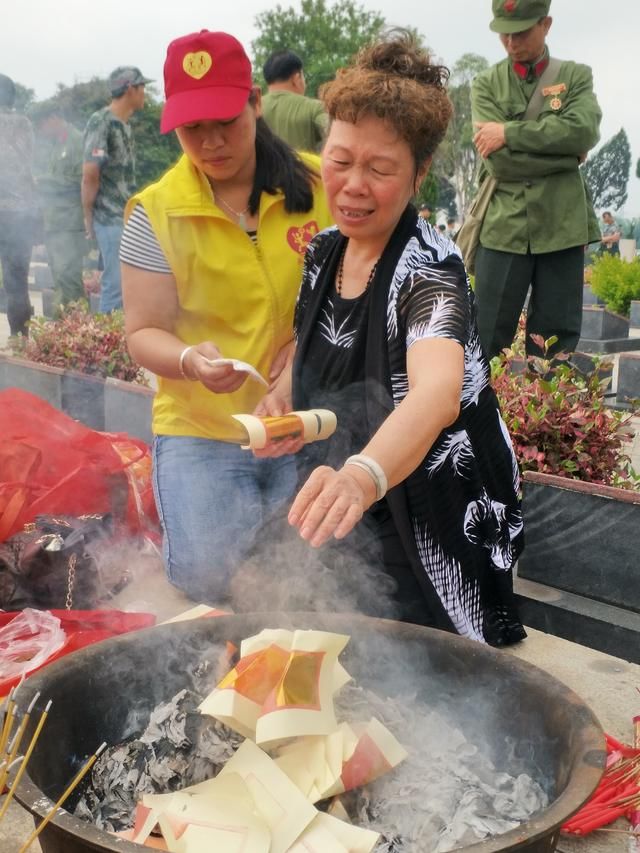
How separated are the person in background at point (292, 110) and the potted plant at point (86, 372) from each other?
1.76 meters

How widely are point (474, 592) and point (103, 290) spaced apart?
6.04 meters

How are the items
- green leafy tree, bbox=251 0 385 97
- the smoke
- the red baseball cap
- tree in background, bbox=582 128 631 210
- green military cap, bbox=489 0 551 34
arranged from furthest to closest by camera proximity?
tree in background, bbox=582 128 631 210 → green leafy tree, bbox=251 0 385 97 → green military cap, bbox=489 0 551 34 → the red baseball cap → the smoke

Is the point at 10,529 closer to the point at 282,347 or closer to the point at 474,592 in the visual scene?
the point at 282,347

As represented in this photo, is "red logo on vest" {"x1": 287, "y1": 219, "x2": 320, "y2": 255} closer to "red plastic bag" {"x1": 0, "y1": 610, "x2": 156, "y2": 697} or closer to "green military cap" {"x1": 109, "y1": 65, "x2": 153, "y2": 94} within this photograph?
"red plastic bag" {"x1": 0, "y1": 610, "x2": 156, "y2": 697}

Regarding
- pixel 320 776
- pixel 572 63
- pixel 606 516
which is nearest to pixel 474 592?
pixel 606 516

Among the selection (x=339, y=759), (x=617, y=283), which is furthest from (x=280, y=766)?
(x=617, y=283)

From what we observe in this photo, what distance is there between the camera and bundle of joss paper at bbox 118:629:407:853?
5.19 feet

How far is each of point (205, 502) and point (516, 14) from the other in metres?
2.94

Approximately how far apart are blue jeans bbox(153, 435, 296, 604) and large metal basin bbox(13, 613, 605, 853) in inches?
40.4

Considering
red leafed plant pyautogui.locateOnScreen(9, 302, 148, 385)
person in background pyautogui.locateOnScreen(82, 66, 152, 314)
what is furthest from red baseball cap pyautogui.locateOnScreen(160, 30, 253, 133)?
person in background pyautogui.locateOnScreen(82, 66, 152, 314)

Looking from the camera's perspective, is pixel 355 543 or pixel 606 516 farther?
pixel 606 516

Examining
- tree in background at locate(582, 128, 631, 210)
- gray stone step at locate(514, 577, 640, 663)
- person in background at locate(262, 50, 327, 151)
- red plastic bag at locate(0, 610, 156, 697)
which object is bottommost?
gray stone step at locate(514, 577, 640, 663)

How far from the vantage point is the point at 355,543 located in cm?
268

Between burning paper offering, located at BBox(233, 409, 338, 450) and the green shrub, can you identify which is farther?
the green shrub
